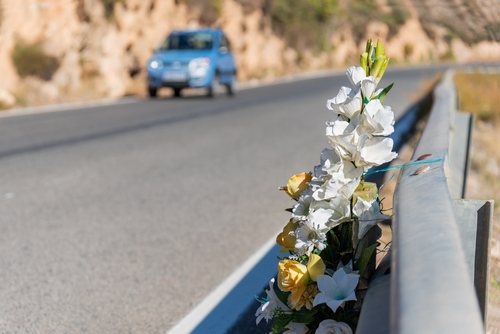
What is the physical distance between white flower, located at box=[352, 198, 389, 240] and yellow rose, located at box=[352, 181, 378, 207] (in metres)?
0.02

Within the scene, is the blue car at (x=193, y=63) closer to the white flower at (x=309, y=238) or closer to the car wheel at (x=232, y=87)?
the car wheel at (x=232, y=87)

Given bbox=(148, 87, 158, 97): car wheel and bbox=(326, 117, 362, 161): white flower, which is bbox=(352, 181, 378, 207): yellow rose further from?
bbox=(148, 87, 158, 97): car wheel

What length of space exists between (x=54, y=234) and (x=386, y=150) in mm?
3685

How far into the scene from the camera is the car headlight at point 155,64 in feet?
68.3

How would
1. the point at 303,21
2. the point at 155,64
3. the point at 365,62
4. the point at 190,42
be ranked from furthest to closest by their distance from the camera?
the point at 303,21
the point at 190,42
the point at 155,64
the point at 365,62

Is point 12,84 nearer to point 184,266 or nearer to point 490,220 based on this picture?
point 184,266

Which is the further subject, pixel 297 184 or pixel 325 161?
pixel 297 184

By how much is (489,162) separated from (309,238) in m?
7.61

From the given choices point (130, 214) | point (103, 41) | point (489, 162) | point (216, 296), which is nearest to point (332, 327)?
point (216, 296)

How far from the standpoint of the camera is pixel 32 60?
2147 cm

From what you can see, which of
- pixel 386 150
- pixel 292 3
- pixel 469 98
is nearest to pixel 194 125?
pixel 469 98

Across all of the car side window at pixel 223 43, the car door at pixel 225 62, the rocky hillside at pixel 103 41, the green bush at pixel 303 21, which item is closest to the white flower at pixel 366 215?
the rocky hillside at pixel 103 41

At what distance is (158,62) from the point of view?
2091 centimetres

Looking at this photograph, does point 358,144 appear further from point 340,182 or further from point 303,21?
point 303,21
